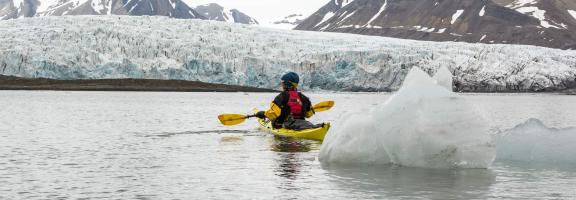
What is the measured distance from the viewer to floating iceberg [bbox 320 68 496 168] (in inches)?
496

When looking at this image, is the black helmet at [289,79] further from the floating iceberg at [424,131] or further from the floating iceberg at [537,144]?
the floating iceberg at [537,144]

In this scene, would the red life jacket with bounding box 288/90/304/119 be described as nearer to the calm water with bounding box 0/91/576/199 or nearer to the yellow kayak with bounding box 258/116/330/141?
the yellow kayak with bounding box 258/116/330/141

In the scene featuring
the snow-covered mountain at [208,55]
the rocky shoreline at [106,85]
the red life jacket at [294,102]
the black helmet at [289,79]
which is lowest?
the rocky shoreline at [106,85]

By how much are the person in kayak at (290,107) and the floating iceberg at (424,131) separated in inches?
208

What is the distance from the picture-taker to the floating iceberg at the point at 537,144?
14.1 meters

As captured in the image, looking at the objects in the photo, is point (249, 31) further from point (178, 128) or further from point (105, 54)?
point (178, 128)

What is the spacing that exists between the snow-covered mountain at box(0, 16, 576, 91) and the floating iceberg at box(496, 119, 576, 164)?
59.3m

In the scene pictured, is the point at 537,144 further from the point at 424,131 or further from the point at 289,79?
the point at 289,79

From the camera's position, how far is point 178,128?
2639 centimetres

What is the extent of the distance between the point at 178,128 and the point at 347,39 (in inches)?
2377

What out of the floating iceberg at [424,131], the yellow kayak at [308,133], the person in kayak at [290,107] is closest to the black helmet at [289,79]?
the person in kayak at [290,107]

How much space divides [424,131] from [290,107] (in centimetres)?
737

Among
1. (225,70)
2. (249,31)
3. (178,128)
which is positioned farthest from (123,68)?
(178,128)

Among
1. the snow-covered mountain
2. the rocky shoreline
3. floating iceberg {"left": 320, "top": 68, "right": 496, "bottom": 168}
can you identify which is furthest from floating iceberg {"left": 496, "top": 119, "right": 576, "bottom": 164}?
the rocky shoreline
